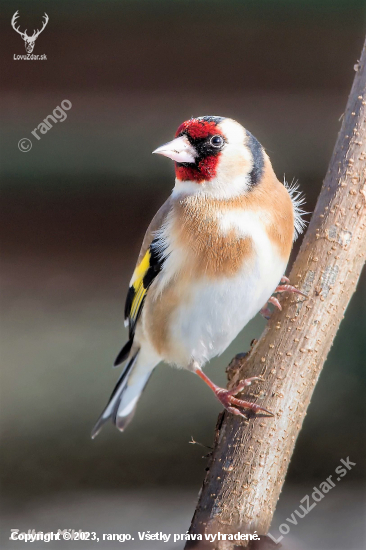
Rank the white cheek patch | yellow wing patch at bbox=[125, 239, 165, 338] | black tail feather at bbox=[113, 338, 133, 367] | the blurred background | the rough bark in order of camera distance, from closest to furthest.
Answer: the rough bark
the white cheek patch
yellow wing patch at bbox=[125, 239, 165, 338]
black tail feather at bbox=[113, 338, 133, 367]
the blurred background

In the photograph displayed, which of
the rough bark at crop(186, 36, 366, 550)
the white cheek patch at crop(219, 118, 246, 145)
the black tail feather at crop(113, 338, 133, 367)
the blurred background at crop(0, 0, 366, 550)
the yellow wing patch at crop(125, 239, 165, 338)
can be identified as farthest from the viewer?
the blurred background at crop(0, 0, 366, 550)

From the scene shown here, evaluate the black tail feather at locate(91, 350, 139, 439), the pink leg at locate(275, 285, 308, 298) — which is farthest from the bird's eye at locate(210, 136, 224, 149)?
the black tail feather at locate(91, 350, 139, 439)

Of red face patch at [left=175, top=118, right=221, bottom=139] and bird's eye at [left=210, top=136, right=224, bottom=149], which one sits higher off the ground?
red face patch at [left=175, top=118, right=221, bottom=139]

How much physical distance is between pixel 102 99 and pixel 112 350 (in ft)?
4.51

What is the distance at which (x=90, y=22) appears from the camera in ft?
8.61

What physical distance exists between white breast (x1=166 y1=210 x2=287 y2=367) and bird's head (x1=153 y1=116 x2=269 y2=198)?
0.31 feet

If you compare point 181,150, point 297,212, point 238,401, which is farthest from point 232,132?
point 238,401

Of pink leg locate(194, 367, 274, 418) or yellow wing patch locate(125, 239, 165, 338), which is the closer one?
pink leg locate(194, 367, 274, 418)

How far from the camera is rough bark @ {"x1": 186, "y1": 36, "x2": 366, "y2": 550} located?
151cm

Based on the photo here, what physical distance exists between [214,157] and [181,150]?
0.09m

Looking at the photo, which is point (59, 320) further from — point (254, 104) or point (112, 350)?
point (254, 104)

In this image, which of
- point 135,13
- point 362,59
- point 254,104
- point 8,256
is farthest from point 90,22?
point 362,59

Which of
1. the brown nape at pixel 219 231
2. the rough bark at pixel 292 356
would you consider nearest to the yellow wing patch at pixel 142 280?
the brown nape at pixel 219 231

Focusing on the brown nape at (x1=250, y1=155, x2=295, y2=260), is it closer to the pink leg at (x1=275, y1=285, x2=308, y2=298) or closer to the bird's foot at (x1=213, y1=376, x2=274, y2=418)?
the pink leg at (x1=275, y1=285, x2=308, y2=298)
